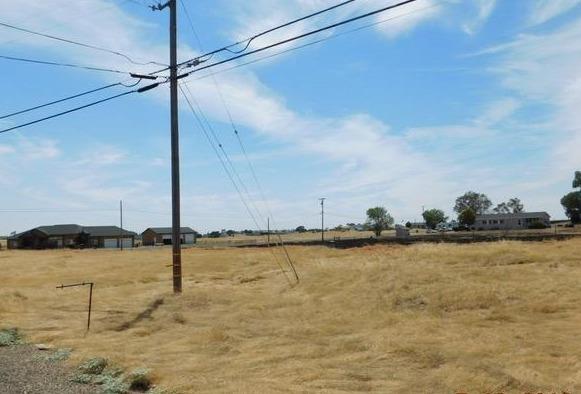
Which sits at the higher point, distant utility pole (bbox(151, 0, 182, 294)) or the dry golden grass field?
distant utility pole (bbox(151, 0, 182, 294))

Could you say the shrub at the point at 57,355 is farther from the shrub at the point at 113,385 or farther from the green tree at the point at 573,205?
the green tree at the point at 573,205

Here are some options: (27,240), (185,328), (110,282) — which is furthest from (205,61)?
(27,240)

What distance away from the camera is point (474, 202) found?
581ft

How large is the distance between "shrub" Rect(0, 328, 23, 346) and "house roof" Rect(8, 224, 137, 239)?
9434 centimetres

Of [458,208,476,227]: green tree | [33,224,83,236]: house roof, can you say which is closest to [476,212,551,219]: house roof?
[458,208,476,227]: green tree

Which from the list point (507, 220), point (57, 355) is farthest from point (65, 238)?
point (507, 220)

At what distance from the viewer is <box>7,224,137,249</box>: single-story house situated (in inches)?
4045

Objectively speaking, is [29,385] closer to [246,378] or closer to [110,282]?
[246,378]

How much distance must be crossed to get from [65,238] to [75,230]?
2923mm

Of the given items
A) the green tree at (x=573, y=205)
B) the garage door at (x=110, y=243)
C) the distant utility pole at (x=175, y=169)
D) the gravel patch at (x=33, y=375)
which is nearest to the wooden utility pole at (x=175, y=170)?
the distant utility pole at (x=175, y=169)

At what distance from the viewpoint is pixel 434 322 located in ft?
46.1

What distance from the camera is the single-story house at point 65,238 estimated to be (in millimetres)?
102750

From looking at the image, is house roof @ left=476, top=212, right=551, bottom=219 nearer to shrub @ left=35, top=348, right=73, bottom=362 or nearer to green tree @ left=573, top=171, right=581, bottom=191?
green tree @ left=573, top=171, right=581, bottom=191

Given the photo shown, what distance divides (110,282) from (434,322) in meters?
19.1
